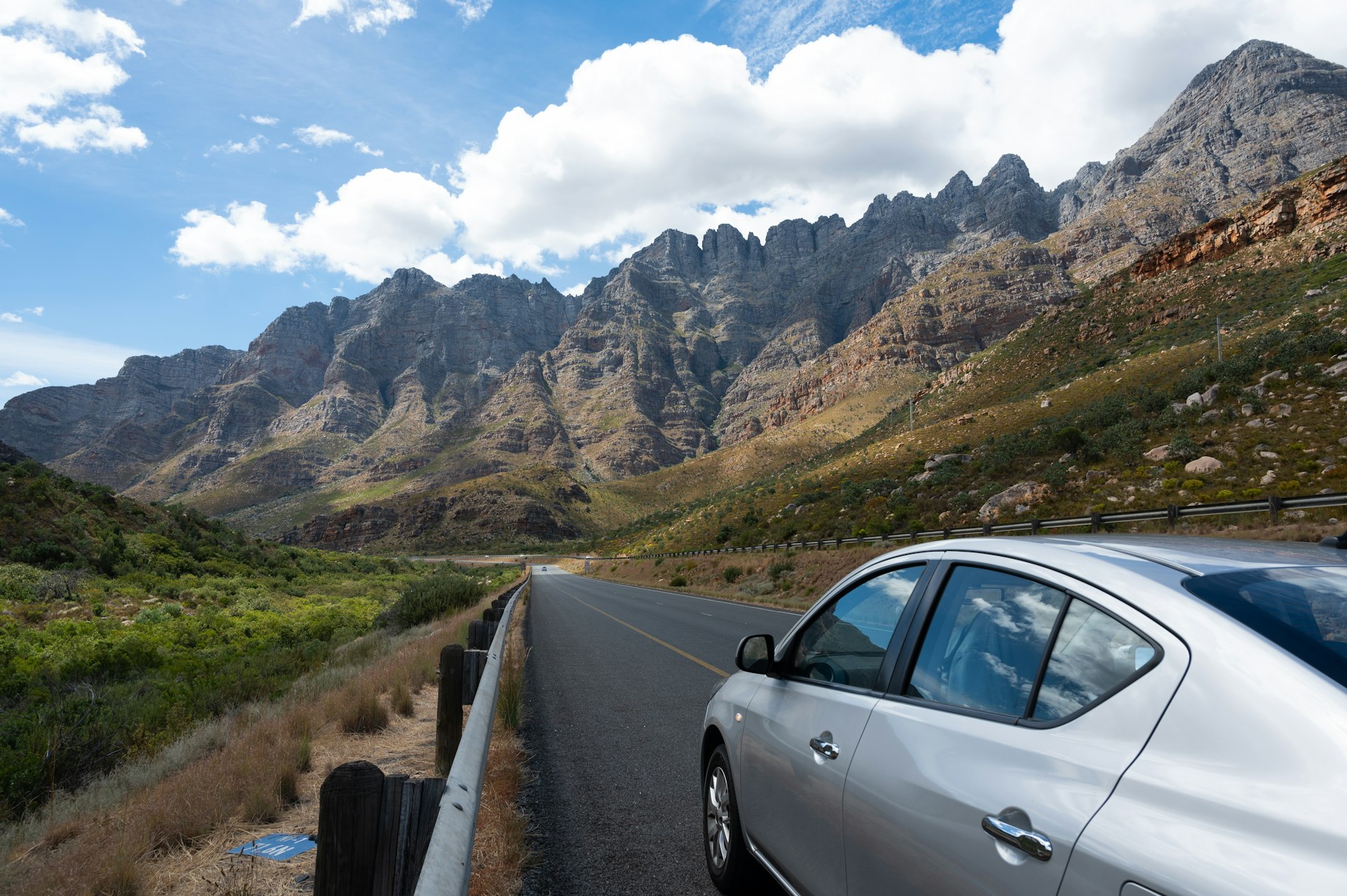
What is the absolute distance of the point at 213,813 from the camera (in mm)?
4316

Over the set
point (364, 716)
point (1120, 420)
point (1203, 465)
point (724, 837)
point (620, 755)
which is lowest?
point (620, 755)

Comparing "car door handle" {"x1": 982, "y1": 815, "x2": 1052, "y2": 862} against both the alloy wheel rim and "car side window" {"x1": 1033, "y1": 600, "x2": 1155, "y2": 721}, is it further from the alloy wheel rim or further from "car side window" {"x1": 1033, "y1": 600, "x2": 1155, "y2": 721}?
the alloy wheel rim

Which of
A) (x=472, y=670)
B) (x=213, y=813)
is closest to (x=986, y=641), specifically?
(x=472, y=670)

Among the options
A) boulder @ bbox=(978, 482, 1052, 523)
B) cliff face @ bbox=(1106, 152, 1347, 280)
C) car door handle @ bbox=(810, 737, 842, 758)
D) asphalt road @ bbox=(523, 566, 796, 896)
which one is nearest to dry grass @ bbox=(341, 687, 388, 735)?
asphalt road @ bbox=(523, 566, 796, 896)

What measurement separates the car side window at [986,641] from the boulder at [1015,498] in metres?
26.4

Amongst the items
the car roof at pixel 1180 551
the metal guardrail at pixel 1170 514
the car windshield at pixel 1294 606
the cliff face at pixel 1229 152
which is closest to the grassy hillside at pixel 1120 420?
the metal guardrail at pixel 1170 514

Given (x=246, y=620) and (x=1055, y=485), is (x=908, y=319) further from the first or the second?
(x=246, y=620)

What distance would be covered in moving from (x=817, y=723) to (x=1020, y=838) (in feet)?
3.97

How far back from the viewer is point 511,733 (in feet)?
22.9

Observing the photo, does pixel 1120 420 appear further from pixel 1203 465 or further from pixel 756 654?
pixel 756 654

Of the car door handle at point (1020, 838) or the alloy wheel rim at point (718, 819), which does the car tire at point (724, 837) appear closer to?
the alloy wheel rim at point (718, 819)

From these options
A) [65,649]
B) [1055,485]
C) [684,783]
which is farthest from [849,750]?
[1055,485]

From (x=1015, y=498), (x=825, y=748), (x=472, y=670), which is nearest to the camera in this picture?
(x=825, y=748)

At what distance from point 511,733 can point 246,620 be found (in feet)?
42.4
